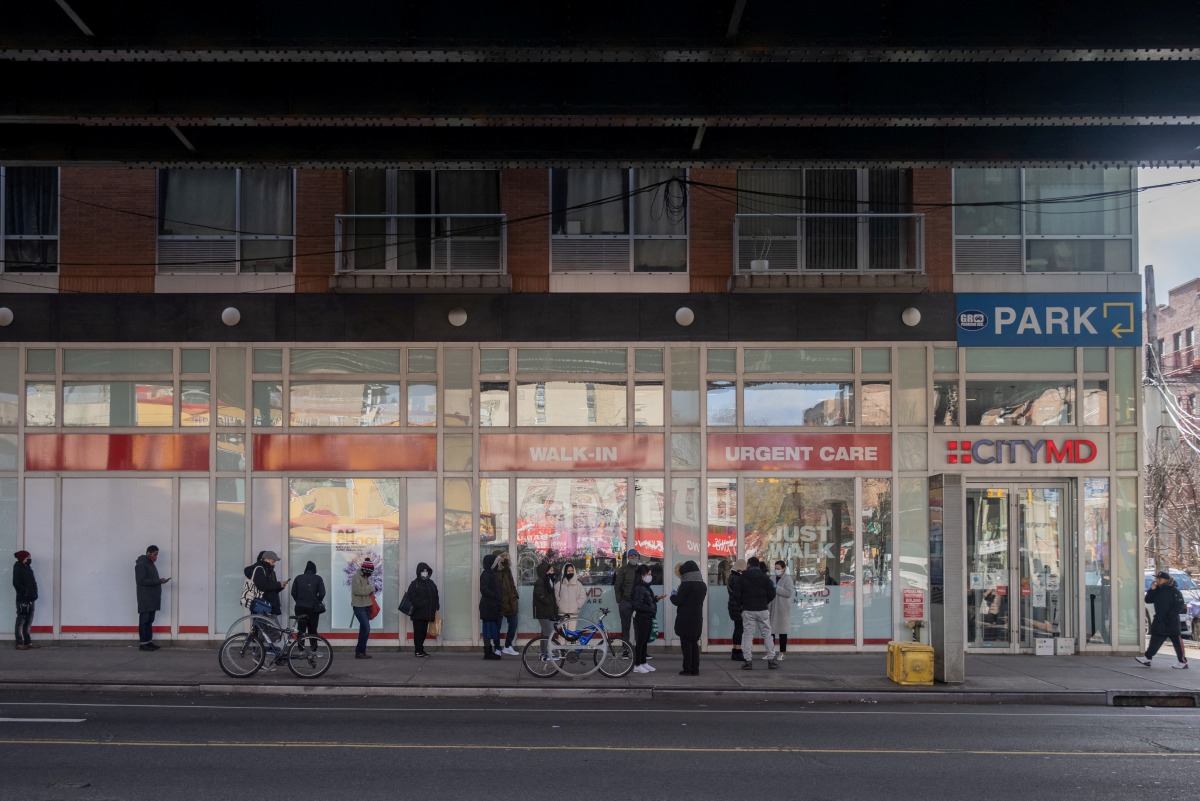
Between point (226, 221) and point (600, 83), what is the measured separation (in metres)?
9.80

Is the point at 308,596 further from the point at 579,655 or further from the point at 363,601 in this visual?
the point at 579,655

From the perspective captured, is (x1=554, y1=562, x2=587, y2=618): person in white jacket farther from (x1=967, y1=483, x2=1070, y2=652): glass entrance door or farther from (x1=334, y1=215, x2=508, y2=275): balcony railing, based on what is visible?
(x1=967, y1=483, x2=1070, y2=652): glass entrance door

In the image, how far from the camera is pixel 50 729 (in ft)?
37.1

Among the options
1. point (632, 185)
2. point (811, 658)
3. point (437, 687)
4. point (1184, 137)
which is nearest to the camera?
point (1184, 137)

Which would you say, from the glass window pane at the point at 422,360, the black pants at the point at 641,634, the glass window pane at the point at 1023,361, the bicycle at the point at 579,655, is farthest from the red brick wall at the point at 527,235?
the glass window pane at the point at 1023,361

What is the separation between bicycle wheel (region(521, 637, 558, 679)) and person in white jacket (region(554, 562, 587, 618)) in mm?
1190

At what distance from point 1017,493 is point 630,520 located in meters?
6.84

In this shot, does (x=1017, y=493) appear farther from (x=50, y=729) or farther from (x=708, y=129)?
(x=50, y=729)

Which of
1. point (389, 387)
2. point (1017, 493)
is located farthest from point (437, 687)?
point (1017, 493)

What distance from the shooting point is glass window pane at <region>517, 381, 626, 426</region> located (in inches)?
723

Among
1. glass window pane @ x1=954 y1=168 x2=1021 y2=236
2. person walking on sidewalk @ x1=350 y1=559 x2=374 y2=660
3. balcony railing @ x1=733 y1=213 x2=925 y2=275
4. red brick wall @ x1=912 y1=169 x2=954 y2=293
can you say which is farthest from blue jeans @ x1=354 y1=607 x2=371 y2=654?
glass window pane @ x1=954 y1=168 x2=1021 y2=236

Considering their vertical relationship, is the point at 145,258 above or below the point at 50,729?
above

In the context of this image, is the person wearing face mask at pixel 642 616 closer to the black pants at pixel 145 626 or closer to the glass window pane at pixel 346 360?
the glass window pane at pixel 346 360

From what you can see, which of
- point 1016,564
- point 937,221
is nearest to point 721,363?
point 937,221
